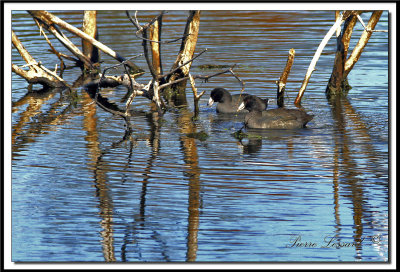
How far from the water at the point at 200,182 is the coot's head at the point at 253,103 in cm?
45

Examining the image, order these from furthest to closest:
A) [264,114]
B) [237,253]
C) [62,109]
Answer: [62,109] → [264,114] → [237,253]

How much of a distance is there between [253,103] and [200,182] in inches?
186

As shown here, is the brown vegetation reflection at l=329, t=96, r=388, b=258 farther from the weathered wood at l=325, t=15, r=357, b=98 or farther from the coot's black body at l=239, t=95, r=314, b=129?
the coot's black body at l=239, t=95, r=314, b=129

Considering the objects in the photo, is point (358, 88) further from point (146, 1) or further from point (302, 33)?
point (146, 1)

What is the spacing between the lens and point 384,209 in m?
9.80

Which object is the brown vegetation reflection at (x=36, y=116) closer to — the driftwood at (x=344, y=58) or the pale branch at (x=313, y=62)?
the pale branch at (x=313, y=62)

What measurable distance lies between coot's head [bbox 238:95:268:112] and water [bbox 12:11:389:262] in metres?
0.45

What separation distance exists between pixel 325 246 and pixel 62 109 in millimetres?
9167

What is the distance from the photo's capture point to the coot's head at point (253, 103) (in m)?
15.4

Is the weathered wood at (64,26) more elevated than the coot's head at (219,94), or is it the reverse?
the weathered wood at (64,26)

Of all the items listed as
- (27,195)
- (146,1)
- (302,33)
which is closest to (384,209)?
(146,1)

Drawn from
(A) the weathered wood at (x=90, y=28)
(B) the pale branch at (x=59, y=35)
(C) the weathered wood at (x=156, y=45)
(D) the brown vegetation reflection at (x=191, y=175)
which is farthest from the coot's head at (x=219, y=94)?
(A) the weathered wood at (x=90, y=28)

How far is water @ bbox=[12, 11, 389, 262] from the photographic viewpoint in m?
8.79

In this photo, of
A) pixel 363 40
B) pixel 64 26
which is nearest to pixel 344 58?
Result: pixel 363 40
